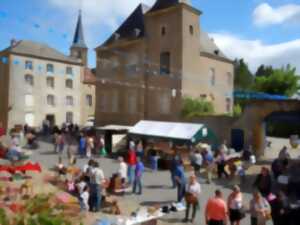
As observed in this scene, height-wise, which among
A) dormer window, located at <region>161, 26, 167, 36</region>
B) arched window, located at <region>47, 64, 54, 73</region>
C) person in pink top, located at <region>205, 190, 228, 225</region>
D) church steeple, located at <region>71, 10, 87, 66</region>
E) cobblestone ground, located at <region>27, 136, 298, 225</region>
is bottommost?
Result: cobblestone ground, located at <region>27, 136, 298, 225</region>

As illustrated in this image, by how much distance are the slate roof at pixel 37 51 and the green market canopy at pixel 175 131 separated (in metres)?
18.9

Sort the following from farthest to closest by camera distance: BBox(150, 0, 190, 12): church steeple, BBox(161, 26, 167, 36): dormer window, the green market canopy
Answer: BBox(161, 26, 167, 36): dormer window
BBox(150, 0, 190, 12): church steeple
the green market canopy

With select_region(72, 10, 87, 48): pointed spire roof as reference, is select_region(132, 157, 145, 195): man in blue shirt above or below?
below

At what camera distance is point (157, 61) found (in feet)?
79.5

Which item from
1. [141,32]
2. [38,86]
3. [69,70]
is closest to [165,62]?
[141,32]

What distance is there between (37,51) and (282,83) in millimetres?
25949

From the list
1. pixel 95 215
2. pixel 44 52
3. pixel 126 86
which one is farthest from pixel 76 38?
pixel 95 215

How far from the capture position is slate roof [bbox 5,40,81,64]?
33094 mm

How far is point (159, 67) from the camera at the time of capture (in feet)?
79.0

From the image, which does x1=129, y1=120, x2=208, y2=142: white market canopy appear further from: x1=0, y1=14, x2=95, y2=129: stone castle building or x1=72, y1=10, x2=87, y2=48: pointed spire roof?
x1=72, y1=10, x2=87, y2=48: pointed spire roof

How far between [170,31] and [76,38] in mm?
39431

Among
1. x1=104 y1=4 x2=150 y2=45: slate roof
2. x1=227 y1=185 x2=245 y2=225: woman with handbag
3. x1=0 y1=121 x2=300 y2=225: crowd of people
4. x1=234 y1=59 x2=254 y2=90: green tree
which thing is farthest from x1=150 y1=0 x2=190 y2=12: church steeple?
x1=234 y1=59 x2=254 y2=90: green tree

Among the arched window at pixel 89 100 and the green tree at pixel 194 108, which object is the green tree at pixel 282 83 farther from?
the arched window at pixel 89 100

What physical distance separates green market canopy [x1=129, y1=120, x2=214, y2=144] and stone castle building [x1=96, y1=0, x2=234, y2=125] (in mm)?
3877
